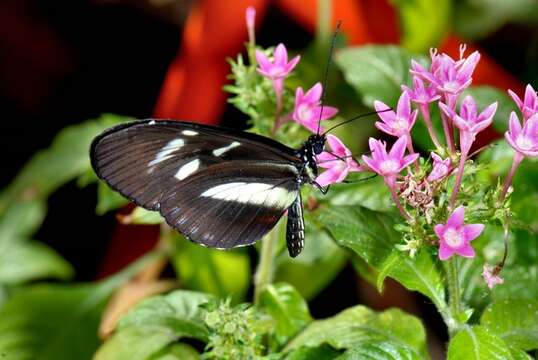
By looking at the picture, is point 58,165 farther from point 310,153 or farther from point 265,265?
point 310,153

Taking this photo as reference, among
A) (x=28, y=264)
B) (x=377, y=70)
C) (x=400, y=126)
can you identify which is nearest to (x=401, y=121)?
(x=400, y=126)

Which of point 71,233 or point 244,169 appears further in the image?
point 71,233

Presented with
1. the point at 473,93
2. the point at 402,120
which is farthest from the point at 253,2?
the point at 402,120

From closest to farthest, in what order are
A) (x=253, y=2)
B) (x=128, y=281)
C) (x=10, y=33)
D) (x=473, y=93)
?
(x=473, y=93), (x=128, y=281), (x=253, y=2), (x=10, y=33)

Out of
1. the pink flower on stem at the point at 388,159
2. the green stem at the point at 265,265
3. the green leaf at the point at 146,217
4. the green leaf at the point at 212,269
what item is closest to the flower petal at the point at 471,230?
the pink flower on stem at the point at 388,159

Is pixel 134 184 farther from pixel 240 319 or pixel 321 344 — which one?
pixel 321 344
